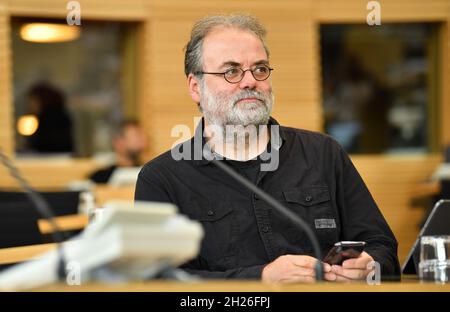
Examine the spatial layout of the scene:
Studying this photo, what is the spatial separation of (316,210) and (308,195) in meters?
0.06

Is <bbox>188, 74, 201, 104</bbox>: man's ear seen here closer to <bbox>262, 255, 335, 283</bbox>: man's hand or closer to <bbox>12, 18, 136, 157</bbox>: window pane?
<bbox>262, 255, 335, 283</bbox>: man's hand

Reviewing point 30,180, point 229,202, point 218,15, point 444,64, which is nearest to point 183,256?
point 229,202

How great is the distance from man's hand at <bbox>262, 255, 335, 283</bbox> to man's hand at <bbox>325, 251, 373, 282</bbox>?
3cm

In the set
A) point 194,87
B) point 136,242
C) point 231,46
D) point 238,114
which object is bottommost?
point 136,242

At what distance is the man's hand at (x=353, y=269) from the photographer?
307cm

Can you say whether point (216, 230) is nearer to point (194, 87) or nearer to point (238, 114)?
point (238, 114)

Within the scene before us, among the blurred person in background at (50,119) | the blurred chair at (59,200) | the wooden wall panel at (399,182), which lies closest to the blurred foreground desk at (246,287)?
the blurred chair at (59,200)

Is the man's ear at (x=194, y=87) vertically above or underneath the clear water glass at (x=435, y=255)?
above

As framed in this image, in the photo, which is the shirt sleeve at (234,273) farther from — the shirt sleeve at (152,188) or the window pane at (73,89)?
the window pane at (73,89)

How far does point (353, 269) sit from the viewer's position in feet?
10.2

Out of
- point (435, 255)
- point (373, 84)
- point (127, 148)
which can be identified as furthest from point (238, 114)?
point (373, 84)

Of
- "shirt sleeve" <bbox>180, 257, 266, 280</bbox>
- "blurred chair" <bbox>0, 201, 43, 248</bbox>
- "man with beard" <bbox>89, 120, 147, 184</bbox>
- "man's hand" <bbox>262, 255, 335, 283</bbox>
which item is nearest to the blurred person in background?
"man with beard" <bbox>89, 120, 147, 184</bbox>

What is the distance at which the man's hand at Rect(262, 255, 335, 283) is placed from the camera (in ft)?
10.2
